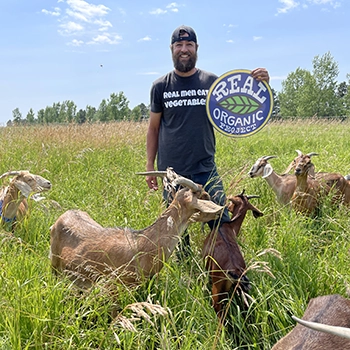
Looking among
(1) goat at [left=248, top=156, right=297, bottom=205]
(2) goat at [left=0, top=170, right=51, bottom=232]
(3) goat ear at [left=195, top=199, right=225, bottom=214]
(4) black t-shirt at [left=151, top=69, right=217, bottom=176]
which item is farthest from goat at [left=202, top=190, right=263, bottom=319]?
(1) goat at [left=248, top=156, right=297, bottom=205]

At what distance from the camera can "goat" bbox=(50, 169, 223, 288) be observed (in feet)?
8.97

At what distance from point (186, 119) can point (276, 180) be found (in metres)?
2.65

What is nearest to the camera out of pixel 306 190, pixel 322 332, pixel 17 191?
pixel 322 332

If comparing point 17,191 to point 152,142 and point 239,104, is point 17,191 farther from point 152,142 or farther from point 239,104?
point 239,104

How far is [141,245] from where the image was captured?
A: 9.30ft

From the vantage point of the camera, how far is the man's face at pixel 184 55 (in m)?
3.33

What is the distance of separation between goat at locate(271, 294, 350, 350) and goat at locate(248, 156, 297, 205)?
3.07m

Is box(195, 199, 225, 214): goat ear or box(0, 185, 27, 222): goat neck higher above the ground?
box(195, 199, 225, 214): goat ear

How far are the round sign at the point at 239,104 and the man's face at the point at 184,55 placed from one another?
0.29m

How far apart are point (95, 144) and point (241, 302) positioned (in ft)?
19.1

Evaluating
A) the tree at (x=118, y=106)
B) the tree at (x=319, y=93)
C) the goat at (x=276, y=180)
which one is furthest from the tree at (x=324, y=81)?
the goat at (x=276, y=180)

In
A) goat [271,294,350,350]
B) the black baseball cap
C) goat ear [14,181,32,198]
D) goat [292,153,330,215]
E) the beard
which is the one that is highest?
the black baseball cap

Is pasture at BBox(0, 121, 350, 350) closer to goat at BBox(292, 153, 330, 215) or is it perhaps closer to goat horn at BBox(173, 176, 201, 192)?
goat at BBox(292, 153, 330, 215)

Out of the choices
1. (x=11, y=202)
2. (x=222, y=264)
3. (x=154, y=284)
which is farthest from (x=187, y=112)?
(x=11, y=202)
